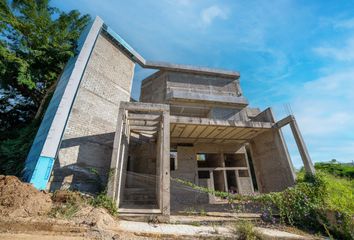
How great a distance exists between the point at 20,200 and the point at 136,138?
6.66 m

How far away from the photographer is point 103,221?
4383 mm

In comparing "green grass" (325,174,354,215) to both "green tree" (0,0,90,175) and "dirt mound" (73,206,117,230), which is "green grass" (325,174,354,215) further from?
"green tree" (0,0,90,175)

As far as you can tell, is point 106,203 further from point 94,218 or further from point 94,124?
point 94,124

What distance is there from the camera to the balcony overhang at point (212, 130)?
8516mm

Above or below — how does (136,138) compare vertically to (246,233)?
above

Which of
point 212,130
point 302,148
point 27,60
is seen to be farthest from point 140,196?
point 27,60

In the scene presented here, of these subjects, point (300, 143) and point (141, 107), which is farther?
point (300, 143)

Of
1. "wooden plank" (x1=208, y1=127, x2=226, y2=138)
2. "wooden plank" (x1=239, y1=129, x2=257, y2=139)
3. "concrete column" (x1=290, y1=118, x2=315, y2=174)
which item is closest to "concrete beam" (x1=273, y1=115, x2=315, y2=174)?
"concrete column" (x1=290, y1=118, x2=315, y2=174)

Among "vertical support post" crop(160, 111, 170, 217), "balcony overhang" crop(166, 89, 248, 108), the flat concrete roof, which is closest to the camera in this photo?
"vertical support post" crop(160, 111, 170, 217)

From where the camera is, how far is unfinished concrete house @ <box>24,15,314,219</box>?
668 cm

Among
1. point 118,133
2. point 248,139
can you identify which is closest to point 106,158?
point 118,133

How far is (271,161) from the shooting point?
9219 mm

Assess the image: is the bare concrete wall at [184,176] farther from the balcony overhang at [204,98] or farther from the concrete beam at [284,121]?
the concrete beam at [284,121]

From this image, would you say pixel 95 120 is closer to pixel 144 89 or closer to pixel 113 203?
pixel 113 203
